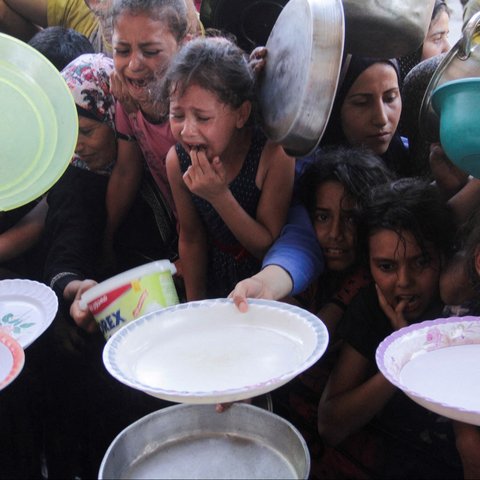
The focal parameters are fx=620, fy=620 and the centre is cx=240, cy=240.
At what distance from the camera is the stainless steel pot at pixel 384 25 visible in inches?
50.4

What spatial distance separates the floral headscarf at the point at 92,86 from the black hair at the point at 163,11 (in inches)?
7.0

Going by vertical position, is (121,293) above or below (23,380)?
above

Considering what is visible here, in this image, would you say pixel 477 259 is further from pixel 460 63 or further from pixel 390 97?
pixel 390 97

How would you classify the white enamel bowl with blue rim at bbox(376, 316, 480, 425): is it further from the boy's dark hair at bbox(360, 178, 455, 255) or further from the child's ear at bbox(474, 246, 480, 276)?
the boy's dark hair at bbox(360, 178, 455, 255)

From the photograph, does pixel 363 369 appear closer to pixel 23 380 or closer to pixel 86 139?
pixel 23 380

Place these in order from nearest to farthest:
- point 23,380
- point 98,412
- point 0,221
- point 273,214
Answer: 1. point 273,214
2. point 23,380
3. point 98,412
4. point 0,221

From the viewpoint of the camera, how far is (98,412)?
1.64m

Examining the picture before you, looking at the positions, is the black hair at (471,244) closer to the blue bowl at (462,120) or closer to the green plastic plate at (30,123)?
the blue bowl at (462,120)

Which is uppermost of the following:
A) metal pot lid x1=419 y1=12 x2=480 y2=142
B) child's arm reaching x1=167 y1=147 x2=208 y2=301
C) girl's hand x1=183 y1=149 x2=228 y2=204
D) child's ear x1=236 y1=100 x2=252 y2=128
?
metal pot lid x1=419 y1=12 x2=480 y2=142

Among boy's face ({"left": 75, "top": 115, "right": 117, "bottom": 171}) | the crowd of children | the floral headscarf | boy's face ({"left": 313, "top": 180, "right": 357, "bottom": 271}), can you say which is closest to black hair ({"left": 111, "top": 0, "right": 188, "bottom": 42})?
the crowd of children

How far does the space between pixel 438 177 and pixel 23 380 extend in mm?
1118

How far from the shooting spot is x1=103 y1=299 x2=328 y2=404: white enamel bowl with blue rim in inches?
33.9

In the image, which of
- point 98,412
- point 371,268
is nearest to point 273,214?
point 371,268

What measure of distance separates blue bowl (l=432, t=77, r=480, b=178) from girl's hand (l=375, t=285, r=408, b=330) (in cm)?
32
